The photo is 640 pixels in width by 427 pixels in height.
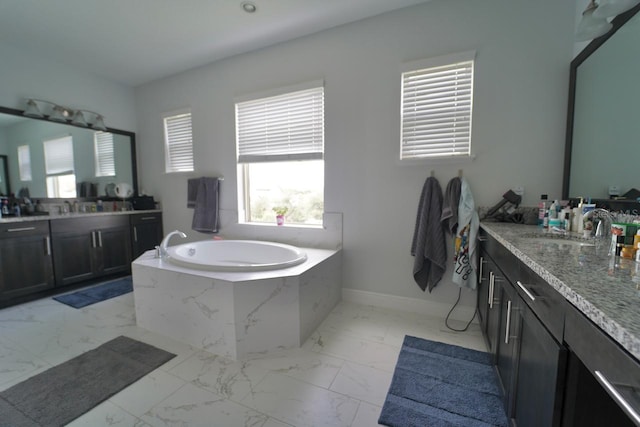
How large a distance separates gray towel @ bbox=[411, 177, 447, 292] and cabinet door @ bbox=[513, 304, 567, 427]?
3.74 ft

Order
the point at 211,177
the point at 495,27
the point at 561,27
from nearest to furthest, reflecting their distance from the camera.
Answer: the point at 561,27 < the point at 495,27 < the point at 211,177

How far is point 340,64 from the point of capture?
250cm

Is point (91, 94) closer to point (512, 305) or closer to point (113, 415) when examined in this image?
point (113, 415)

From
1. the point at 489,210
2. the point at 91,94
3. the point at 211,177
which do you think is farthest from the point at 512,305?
the point at 91,94

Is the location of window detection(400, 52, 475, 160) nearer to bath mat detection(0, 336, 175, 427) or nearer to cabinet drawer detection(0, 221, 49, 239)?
bath mat detection(0, 336, 175, 427)

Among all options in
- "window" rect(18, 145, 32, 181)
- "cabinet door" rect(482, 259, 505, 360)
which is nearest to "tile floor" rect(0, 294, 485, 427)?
"cabinet door" rect(482, 259, 505, 360)

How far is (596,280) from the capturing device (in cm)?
74

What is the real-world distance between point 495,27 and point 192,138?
3.37 m

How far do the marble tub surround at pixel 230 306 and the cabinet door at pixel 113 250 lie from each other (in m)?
1.56

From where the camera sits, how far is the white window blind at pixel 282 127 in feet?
8.70

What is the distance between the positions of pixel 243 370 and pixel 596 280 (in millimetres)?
1789

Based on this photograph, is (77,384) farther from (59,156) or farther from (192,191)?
Answer: (59,156)

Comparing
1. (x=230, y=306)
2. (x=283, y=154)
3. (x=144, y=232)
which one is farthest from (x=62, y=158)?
(x=230, y=306)

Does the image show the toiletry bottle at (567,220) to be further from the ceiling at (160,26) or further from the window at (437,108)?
the ceiling at (160,26)
